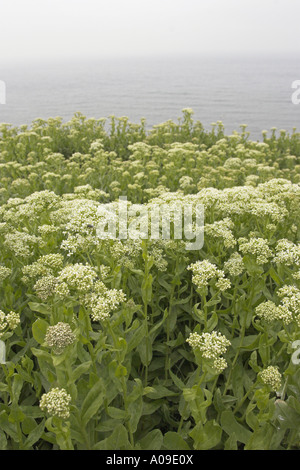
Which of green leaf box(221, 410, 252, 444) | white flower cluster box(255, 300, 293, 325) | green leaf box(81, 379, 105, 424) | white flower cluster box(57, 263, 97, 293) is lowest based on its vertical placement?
green leaf box(221, 410, 252, 444)

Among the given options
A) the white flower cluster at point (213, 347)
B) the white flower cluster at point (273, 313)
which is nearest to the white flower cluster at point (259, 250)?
the white flower cluster at point (273, 313)

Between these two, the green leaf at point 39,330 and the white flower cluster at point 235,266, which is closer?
the green leaf at point 39,330

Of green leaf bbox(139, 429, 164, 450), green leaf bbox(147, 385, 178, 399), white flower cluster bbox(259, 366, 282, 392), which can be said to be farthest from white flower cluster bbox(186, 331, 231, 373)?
green leaf bbox(147, 385, 178, 399)

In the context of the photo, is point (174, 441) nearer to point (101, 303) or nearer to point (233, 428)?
point (233, 428)

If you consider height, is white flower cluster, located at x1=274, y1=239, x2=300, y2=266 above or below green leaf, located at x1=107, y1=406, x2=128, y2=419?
above

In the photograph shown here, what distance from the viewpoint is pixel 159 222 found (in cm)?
448

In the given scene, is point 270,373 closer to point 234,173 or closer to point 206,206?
point 206,206

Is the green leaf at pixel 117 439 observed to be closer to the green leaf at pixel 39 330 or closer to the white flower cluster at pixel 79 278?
the green leaf at pixel 39 330

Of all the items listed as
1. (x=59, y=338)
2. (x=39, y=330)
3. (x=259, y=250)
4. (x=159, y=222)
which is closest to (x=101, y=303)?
(x=59, y=338)

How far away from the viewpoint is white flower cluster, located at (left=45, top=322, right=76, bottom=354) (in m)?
2.53

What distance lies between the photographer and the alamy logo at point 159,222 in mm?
4074

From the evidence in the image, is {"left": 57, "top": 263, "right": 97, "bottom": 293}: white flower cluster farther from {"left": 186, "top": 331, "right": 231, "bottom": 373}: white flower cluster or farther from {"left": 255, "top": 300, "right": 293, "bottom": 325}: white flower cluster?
{"left": 255, "top": 300, "right": 293, "bottom": 325}: white flower cluster

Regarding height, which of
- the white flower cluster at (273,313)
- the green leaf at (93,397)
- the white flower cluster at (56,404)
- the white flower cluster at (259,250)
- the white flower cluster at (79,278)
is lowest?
the green leaf at (93,397)

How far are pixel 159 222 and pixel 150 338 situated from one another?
1329 mm
